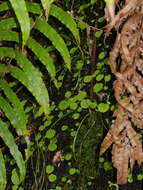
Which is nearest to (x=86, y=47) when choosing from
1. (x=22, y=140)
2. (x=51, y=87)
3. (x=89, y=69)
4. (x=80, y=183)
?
(x=89, y=69)

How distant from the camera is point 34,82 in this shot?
141cm

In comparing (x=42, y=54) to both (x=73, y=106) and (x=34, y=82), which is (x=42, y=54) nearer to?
(x=34, y=82)

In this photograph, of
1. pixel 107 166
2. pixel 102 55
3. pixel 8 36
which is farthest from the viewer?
pixel 102 55

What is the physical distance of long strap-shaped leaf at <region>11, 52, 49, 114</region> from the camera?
1.40 meters

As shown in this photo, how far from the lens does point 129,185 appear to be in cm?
162

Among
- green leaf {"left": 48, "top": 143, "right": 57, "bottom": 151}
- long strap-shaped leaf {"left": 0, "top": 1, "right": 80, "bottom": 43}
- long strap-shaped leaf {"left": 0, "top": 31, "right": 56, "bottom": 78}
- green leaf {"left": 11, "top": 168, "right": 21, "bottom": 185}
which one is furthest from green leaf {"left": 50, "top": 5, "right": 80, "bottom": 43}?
green leaf {"left": 11, "top": 168, "right": 21, "bottom": 185}

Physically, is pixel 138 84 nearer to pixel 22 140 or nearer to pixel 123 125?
pixel 123 125

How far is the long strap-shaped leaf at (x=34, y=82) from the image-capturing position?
1.40 metres

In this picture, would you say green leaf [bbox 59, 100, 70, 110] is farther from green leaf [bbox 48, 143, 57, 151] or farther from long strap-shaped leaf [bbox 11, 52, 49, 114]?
long strap-shaped leaf [bbox 11, 52, 49, 114]

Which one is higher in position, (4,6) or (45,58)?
(4,6)

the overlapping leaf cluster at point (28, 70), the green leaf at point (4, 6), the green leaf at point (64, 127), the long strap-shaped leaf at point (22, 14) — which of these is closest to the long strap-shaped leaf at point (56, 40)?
the overlapping leaf cluster at point (28, 70)

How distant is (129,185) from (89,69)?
0.64m

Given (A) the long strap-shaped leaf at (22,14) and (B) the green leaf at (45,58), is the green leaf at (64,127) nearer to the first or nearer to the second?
(B) the green leaf at (45,58)

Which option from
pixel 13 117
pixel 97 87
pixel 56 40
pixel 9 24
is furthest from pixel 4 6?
pixel 97 87
